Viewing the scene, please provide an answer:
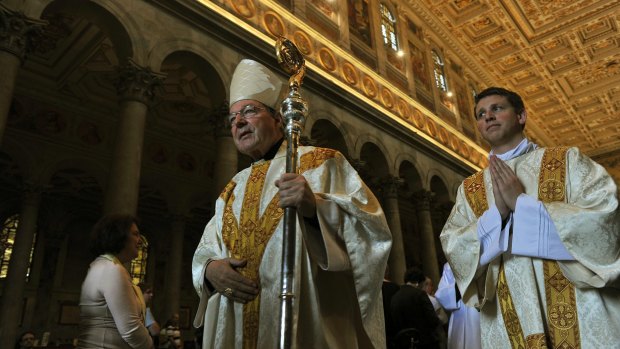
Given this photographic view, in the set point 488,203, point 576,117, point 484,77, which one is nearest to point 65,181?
point 488,203

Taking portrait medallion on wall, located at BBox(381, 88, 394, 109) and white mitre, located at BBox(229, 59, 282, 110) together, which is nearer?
white mitre, located at BBox(229, 59, 282, 110)

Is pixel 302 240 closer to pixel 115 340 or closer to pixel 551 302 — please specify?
pixel 551 302

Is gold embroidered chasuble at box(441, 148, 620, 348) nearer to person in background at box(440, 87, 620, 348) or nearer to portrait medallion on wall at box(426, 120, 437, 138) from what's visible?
person in background at box(440, 87, 620, 348)

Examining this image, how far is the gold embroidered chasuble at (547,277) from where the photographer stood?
1.71 meters

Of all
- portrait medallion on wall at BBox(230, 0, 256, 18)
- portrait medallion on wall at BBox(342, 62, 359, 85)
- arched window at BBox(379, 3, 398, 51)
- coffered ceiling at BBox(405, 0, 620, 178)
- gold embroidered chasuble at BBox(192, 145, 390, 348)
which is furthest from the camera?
coffered ceiling at BBox(405, 0, 620, 178)

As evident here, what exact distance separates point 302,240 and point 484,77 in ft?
64.0

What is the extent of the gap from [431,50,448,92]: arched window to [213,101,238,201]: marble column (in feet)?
34.6

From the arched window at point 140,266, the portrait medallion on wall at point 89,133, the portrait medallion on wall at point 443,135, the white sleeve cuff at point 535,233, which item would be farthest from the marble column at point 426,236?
the white sleeve cuff at point 535,233

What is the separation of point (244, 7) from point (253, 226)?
25.3ft

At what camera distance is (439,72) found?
54.0ft

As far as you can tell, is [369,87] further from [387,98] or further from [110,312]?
[110,312]

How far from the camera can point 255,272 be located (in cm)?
185

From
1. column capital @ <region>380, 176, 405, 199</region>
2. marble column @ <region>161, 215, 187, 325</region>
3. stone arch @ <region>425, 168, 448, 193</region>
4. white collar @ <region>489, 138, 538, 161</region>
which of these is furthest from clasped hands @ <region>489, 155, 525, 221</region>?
marble column @ <region>161, 215, 187, 325</region>

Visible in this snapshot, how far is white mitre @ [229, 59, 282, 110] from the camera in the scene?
2.21 m
